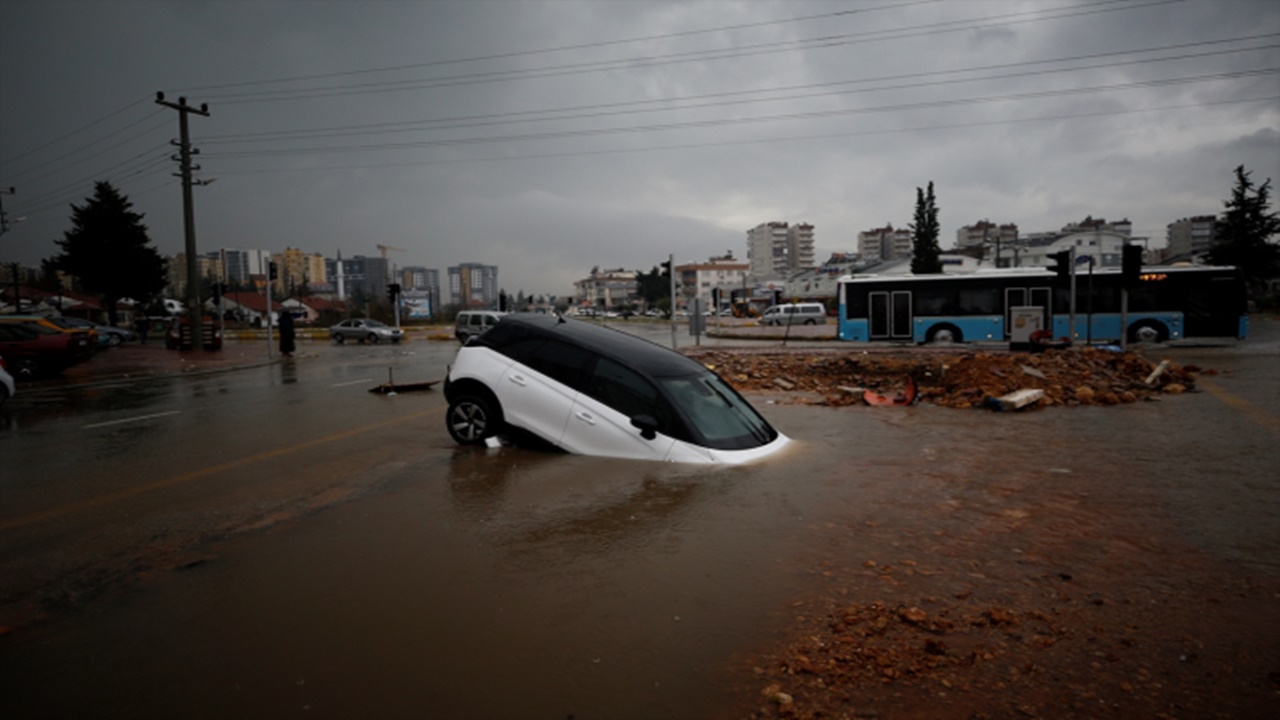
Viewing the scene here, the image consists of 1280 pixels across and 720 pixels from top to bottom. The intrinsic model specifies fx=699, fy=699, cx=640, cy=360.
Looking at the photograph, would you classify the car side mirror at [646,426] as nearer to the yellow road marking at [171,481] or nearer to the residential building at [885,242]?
the yellow road marking at [171,481]

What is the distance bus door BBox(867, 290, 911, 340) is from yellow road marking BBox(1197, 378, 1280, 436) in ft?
43.0

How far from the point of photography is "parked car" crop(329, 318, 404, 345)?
41031 mm

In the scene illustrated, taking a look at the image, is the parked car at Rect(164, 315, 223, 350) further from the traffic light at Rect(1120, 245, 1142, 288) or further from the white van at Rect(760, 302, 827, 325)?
the white van at Rect(760, 302, 827, 325)

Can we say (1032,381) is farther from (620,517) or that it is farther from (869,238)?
(869,238)

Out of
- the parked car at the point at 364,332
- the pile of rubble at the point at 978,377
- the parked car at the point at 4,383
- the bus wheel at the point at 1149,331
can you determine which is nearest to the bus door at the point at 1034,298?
the bus wheel at the point at 1149,331

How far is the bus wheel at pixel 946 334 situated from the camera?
26.8 m

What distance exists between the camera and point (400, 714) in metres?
2.76

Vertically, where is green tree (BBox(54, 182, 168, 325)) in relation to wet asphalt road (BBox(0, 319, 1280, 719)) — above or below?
above

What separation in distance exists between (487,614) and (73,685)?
176cm

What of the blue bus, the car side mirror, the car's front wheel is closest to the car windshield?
the car side mirror

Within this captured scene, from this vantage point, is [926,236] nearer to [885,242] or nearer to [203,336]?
[203,336]

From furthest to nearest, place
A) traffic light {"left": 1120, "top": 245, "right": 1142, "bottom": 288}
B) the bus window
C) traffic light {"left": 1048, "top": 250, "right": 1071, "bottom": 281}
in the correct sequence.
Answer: the bus window
traffic light {"left": 1048, "top": 250, "right": 1071, "bottom": 281}
traffic light {"left": 1120, "top": 245, "right": 1142, "bottom": 288}

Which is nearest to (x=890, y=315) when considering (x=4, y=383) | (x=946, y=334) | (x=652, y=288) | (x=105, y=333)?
(x=946, y=334)

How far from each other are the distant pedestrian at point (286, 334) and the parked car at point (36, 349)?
8.47 meters
